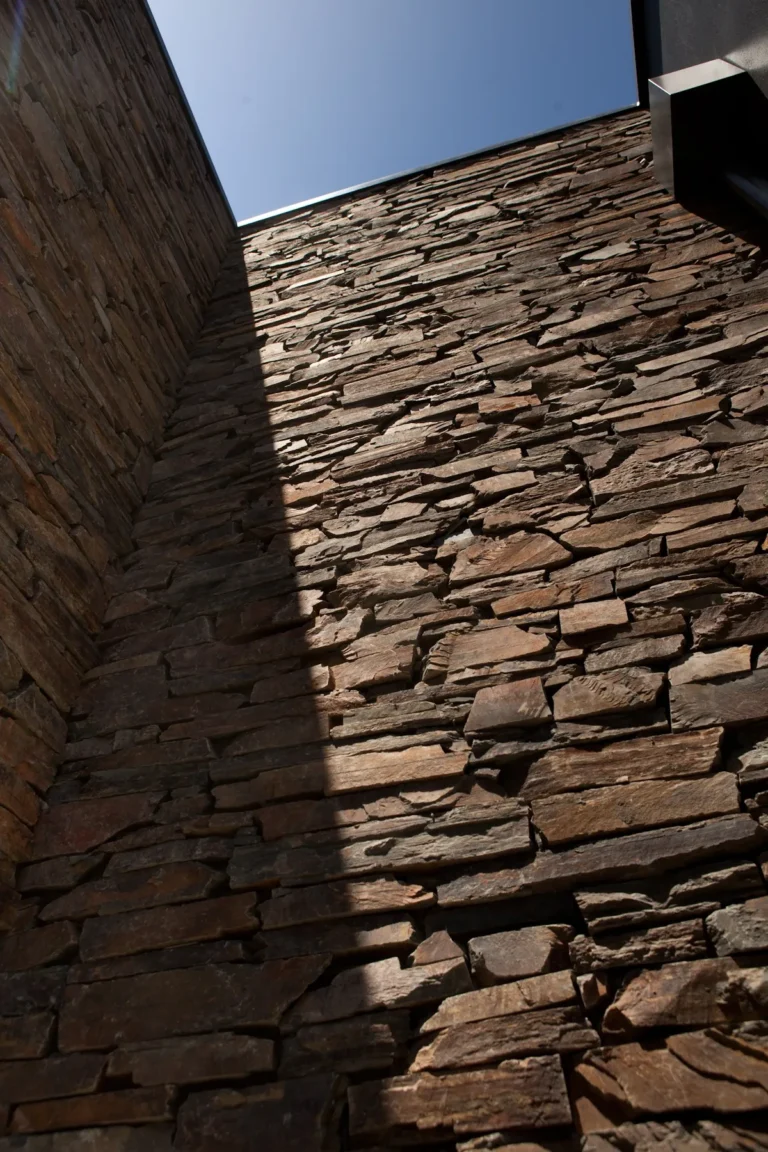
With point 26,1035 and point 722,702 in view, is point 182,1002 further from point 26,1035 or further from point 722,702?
point 722,702

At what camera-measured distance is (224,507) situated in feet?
11.7

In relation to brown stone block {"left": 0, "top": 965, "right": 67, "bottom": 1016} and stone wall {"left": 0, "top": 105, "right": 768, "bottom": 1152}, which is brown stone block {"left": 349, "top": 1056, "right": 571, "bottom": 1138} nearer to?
stone wall {"left": 0, "top": 105, "right": 768, "bottom": 1152}

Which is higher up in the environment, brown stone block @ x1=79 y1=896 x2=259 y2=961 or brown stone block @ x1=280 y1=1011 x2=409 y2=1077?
brown stone block @ x1=79 y1=896 x2=259 y2=961

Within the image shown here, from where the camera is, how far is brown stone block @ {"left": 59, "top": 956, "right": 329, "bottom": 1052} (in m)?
1.97

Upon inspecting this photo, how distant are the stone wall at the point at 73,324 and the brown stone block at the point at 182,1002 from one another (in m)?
0.50

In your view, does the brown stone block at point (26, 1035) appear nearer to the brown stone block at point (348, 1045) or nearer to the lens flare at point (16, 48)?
the brown stone block at point (348, 1045)

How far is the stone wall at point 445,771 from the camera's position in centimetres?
174

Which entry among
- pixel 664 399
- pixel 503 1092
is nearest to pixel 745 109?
pixel 664 399

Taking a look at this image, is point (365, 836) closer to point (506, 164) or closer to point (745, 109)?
point (745, 109)

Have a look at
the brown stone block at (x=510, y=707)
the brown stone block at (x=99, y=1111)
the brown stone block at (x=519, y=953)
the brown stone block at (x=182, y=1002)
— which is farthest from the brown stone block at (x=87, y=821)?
the brown stone block at (x=519, y=953)

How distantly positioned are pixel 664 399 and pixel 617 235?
146 cm

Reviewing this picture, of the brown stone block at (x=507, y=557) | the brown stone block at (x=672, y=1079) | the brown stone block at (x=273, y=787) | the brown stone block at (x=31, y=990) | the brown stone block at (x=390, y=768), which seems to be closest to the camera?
the brown stone block at (x=672, y=1079)

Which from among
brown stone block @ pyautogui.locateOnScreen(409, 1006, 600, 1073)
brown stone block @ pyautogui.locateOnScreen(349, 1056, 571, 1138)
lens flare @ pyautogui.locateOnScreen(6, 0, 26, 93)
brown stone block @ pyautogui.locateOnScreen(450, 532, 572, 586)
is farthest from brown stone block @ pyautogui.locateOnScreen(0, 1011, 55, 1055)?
lens flare @ pyautogui.locateOnScreen(6, 0, 26, 93)

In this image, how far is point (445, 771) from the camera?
224cm
